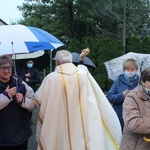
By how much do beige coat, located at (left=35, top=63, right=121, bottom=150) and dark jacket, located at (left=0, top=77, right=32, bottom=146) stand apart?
248 millimetres

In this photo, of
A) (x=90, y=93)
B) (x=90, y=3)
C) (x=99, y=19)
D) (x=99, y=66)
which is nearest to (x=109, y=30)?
(x=99, y=19)

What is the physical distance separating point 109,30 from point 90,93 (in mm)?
18123

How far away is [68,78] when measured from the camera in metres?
3.99

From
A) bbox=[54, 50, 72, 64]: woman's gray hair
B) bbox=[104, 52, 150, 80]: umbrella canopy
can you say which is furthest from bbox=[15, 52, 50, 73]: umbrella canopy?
bbox=[54, 50, 72, 64]: woman's gray hair

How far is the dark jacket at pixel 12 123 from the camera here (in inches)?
145

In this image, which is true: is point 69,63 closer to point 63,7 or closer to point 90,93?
point 90,93

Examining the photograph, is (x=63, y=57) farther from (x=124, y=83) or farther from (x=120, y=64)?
(x=120, y=64)

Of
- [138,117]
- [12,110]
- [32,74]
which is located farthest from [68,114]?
[32,74]

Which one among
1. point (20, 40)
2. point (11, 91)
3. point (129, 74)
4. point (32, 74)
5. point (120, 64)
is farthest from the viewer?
point (32, 74)

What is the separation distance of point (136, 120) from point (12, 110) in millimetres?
1413

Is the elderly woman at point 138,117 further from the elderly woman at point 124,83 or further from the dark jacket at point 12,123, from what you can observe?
the elderly woman at point 124,83

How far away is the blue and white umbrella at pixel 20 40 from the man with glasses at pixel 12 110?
0.31 m

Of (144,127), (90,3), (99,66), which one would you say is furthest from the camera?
(90,3)

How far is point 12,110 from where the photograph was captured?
12.3 feet
